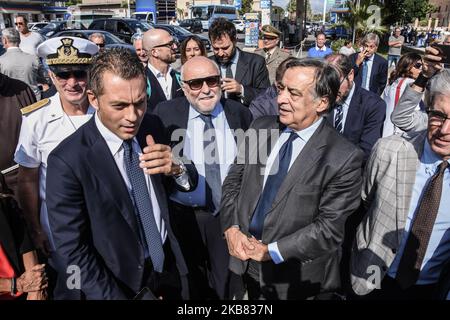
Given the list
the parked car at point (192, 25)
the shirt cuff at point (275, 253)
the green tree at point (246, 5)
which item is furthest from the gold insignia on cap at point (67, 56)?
the green tree at point (246, 5)

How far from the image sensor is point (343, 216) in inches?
78.4

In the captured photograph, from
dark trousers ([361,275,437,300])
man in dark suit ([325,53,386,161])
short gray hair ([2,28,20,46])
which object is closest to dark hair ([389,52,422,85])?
man in dark suit ([325,53,386,161])

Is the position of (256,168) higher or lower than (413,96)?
lower

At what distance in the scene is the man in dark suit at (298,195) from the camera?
1.97 m

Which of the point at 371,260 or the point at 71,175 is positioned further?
the point at 371,260

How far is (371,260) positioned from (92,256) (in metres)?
1.69

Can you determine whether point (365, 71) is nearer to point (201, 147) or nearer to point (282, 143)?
point (201, 147)

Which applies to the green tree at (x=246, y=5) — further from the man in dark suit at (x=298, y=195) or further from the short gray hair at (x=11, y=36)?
the man in dark suit at (x=298, y=195)

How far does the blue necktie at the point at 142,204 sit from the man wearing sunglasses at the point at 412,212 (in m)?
1.35

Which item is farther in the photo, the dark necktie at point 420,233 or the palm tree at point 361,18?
the palm tree at point 361,18

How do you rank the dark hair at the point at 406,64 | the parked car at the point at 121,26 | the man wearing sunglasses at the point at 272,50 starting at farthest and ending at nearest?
the parked car at the point at 121,26
the man wearing sunglasses at the point at 272,50
the dark hair at the point at 406,64

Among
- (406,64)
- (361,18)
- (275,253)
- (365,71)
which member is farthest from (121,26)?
(275,253)

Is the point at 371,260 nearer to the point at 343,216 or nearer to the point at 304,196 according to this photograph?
the point at 343,216
